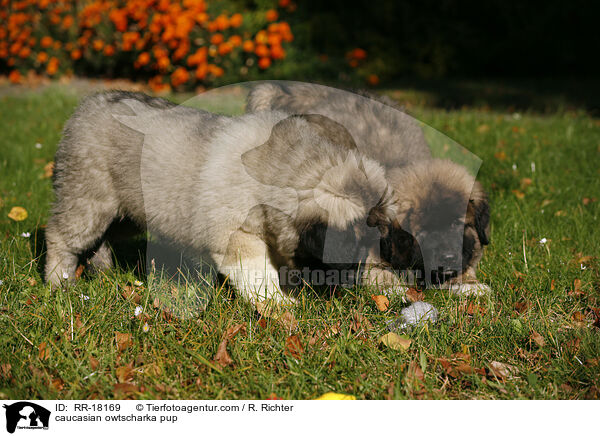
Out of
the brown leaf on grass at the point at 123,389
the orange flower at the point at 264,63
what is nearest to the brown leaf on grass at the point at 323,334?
the brown leaf on grass at the point at 123,389

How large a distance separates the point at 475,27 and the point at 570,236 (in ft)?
30.6

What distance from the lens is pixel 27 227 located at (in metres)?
3.84

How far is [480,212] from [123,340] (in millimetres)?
2121

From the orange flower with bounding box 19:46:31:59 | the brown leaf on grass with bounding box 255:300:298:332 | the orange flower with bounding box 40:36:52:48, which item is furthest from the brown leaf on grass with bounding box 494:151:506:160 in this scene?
the orange flower with bounding box 19:46:31:59

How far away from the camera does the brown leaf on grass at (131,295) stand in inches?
112

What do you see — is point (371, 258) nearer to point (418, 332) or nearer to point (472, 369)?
point (418, 332)

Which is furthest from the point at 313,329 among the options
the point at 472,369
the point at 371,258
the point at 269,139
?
the point at 269,139

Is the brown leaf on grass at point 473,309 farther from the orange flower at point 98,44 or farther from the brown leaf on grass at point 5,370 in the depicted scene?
the orange flower at point 98,44

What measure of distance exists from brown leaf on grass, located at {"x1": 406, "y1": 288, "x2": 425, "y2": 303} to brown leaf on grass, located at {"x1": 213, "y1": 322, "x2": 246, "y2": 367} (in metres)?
1.03

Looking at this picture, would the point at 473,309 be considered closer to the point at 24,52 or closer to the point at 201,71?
the point at 201,71

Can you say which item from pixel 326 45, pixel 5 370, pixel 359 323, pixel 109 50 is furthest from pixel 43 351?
pixel 326 45

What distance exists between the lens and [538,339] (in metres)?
2.51

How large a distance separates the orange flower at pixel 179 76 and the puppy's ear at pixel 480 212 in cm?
620

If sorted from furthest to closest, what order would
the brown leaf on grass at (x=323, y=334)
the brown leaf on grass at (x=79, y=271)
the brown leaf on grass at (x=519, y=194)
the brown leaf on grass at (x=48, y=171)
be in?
the brown leaf on grass at (x=48, y=171) → the brown leaf on grass at (x=519, y=194) → the brown leaf on grass at (x=79, y=271) → the brown leaf on grass at (x=323, y=334)
